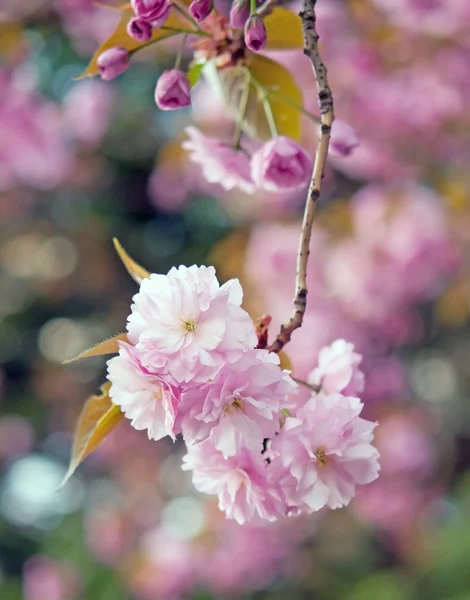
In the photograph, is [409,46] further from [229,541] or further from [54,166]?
[229,541]

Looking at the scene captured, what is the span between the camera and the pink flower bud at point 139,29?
745mm

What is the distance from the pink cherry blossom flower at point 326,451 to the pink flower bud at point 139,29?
1.24ft

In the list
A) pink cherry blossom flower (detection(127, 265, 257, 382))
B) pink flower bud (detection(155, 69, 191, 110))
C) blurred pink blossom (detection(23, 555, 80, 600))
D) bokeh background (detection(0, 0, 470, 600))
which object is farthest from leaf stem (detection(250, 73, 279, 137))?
blurred pink blossom (detection(23, 555, 80, 600))

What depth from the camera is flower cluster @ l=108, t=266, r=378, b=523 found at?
1.89 ft

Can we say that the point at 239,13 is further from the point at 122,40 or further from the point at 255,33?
the point at 122,40

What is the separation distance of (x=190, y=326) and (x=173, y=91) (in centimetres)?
31

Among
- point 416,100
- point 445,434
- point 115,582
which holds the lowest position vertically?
point 115,582

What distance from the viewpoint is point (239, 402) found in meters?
0.59

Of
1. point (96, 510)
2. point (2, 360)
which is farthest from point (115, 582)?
point (2, 360)

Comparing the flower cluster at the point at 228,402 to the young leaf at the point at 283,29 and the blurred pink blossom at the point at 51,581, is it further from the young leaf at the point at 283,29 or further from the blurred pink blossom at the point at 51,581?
the blurred pink blossom at the point at 51,581

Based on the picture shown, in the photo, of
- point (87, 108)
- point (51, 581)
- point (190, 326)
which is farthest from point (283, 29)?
point (51, 581)

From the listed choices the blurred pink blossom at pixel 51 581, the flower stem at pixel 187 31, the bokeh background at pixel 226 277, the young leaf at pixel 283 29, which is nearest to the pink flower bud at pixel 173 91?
the flower stem at pixel 187 31

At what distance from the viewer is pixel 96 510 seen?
376 cm

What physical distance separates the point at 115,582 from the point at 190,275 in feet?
10.7
